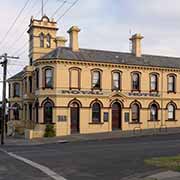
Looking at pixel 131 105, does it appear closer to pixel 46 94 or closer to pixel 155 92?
pixel 155 92

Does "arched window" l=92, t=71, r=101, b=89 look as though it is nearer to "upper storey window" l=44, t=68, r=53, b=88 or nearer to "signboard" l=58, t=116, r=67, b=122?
"upper storey window" l=44, t=68, r=53, b=88

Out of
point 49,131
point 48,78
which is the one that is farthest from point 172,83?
point 49,131

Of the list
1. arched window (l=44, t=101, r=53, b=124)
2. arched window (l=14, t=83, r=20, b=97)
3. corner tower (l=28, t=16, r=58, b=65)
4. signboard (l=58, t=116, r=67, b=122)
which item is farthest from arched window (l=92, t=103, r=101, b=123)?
arched window (l=14, t=83, r=20, b=97)

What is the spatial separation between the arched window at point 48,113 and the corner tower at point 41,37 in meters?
12.0

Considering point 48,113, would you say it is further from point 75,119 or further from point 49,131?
point 75,119

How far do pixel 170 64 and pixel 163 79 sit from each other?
2.40 meters

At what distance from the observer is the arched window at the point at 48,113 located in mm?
43781

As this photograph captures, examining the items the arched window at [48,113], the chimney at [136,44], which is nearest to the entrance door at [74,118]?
the arched window at [48,113]

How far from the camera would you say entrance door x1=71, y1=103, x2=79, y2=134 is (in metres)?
44.2

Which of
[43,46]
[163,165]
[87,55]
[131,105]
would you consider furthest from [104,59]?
[163,165]

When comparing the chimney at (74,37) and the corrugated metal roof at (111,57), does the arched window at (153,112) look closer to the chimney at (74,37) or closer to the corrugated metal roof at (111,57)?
the corrugated metal roof at (111,57)

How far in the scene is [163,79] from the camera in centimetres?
4850

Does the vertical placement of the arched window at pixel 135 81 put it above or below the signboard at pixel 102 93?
above

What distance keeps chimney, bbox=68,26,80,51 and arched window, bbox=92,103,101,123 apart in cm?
680
